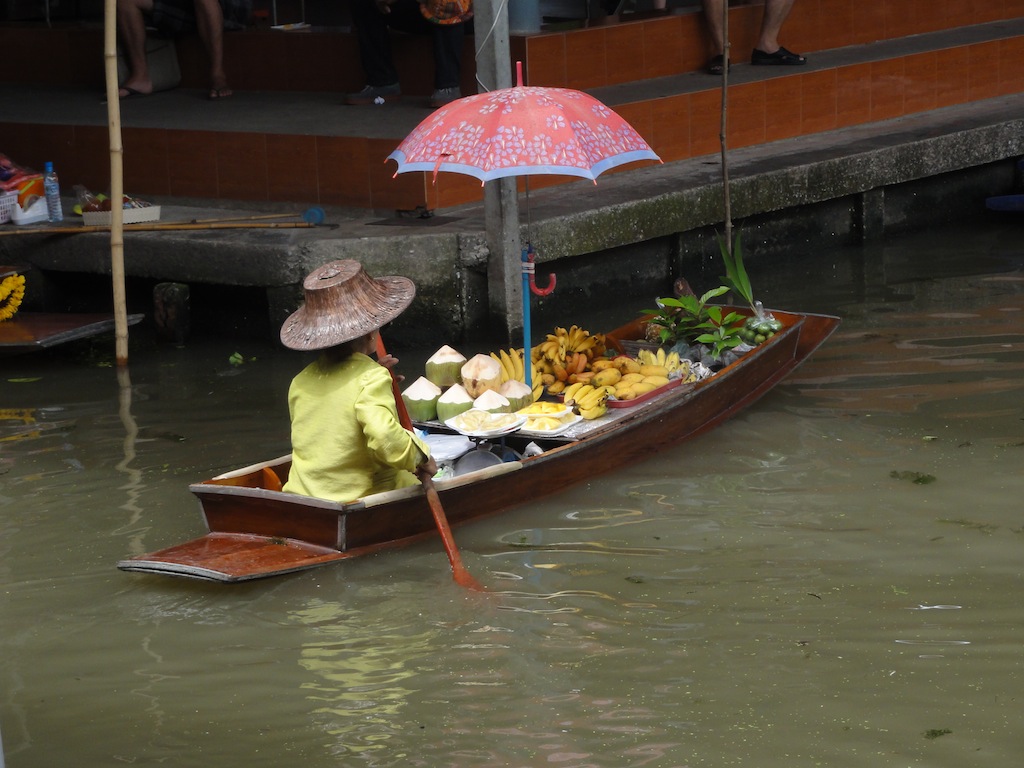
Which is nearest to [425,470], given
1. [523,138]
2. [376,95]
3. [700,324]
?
[523,138]

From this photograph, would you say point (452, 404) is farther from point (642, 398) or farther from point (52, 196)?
point (52, 196)

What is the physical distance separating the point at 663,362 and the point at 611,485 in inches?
35.4

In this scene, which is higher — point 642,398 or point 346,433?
point 346,433

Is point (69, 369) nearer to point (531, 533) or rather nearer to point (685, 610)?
point (531, 533)

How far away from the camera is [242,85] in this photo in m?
10.9

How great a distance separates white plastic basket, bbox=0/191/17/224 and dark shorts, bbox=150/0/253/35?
2.63 meters

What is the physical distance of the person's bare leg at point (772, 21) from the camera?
10648 mm

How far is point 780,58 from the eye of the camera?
1069 cm

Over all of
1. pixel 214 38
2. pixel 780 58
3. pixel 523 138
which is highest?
pixel 214 38

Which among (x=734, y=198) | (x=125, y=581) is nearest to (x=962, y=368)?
(x=734, y=198)

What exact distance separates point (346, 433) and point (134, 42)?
22.2ft

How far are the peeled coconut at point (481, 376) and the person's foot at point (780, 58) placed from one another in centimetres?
573

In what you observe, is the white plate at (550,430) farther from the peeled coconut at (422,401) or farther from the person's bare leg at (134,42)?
the person's bare leg at (134,42)

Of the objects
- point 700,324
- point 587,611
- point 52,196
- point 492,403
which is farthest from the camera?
point 52,196
